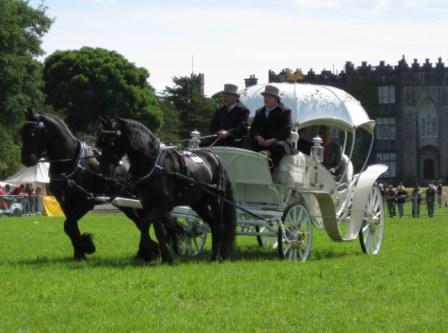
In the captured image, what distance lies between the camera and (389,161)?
104938 mm

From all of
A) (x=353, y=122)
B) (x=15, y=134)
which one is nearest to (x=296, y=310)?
(x=353, y=122)

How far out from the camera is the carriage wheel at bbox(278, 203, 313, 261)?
15539mm

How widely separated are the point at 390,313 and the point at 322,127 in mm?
8755

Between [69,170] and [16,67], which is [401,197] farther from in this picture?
[69,170]

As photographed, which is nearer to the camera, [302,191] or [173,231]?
[173,231]

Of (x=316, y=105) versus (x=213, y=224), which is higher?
(x=316, y=105)

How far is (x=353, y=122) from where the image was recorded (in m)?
17.3

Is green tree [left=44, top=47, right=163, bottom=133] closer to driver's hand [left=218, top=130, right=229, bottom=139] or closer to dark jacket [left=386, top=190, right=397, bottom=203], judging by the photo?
dark jacket [left=386, top=190, right=397, bottom=203]

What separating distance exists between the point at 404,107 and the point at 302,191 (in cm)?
9047

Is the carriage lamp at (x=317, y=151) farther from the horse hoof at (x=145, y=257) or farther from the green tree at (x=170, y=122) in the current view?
the green tree at (x=170, y=122)

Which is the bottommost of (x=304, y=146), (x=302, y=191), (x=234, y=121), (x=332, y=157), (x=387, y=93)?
(x=302, y=191)

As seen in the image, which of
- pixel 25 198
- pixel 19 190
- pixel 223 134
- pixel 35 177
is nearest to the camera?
pixel 223 134

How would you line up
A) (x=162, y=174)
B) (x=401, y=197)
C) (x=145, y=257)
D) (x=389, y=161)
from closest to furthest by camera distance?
1. (x=162, y=174)
2. (x=145, y=257)
3. (x=401, y=197)
4. (x=389, y=161)

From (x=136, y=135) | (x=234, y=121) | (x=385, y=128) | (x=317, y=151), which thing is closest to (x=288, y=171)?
(x=317, y=151)
